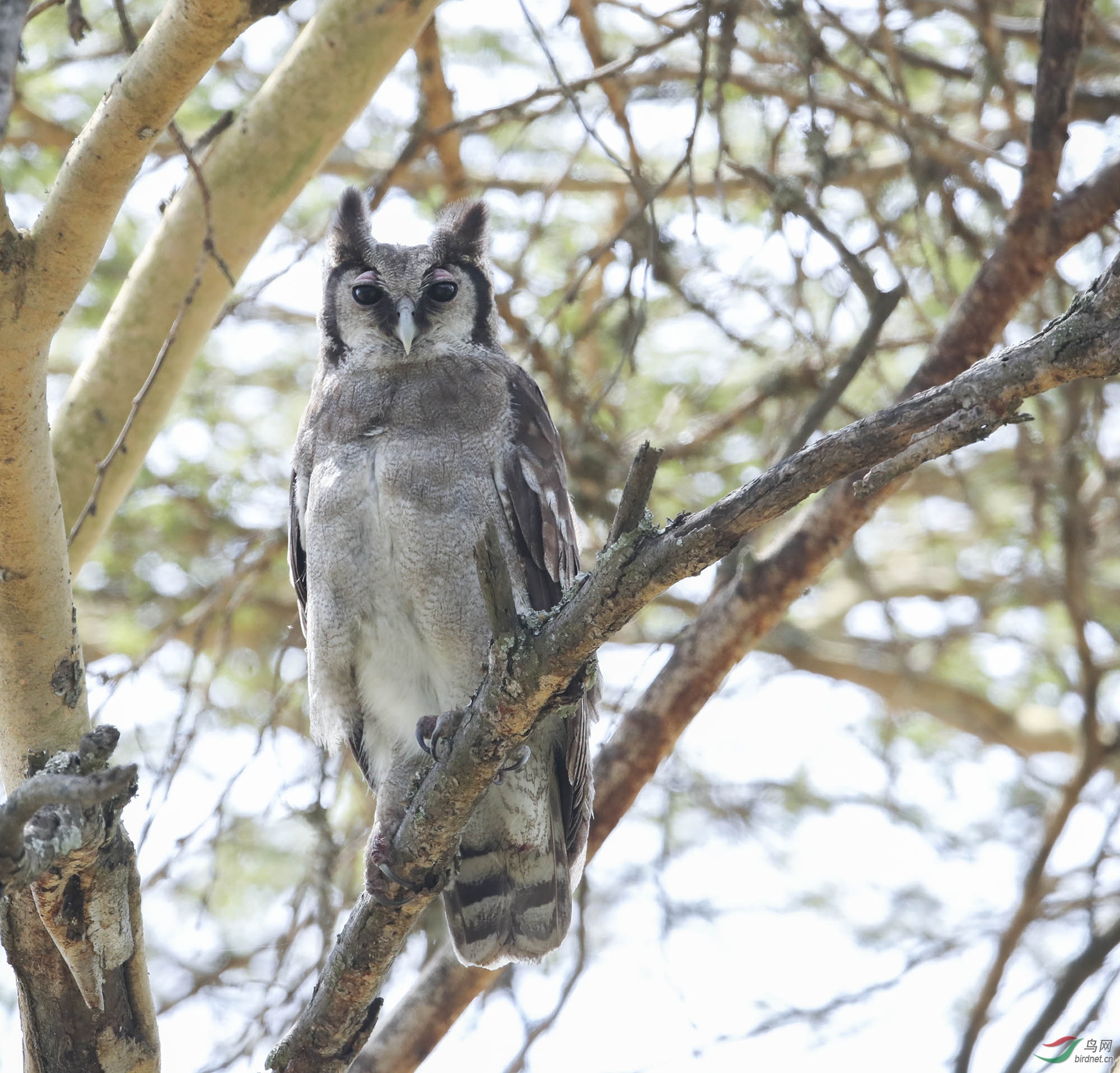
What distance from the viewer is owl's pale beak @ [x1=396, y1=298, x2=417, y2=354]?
385 cm

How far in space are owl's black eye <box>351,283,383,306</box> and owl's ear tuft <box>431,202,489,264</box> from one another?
0.34m

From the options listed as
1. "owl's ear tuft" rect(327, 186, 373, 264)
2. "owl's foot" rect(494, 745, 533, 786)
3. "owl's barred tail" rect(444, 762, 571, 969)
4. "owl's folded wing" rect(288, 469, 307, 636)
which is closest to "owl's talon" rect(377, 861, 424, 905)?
"owl's foot" rect(494, 745, 533, 786)

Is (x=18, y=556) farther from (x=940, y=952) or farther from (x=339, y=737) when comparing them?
(x=940, y=952)

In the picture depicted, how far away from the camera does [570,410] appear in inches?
196

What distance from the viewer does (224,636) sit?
14.1ft

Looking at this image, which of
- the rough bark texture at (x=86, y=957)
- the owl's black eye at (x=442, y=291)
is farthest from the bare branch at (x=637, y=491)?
the owl's black eye at (x=442, y=291)

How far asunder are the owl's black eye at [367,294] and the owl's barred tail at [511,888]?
5.51 feet

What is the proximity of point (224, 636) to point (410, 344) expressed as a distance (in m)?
1.29

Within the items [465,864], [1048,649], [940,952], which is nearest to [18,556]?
[465,864]

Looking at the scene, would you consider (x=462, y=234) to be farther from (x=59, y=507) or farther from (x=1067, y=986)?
(x=1067, y=986)

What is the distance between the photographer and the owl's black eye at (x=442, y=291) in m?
4.13

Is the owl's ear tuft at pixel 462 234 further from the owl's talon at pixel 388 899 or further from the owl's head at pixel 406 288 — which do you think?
the owl's talon at pixel 388 899

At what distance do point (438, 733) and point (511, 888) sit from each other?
0.95 m

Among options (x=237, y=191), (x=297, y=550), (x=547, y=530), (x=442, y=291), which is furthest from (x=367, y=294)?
(x=547, y=530)
